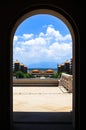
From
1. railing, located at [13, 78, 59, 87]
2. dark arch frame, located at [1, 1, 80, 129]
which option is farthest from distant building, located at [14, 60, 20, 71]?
dark arch frame, located at [1, 1, 80, 129]

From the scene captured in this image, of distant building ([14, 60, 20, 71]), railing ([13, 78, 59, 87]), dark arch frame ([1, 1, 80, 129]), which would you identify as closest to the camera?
dark arch frame ([1, 1, 80, 129])

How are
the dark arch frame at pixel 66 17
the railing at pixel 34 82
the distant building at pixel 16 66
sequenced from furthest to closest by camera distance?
the distant building at pixel 16 66, the railing at pixel 34 82, the dark arch frame at pixel 66 17

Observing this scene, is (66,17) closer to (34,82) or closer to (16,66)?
(34,82)

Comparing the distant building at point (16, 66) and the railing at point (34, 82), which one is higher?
the distant building at point (16, 66)

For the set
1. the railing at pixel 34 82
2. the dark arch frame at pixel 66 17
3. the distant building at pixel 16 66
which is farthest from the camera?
the distant building at pixel 16 66

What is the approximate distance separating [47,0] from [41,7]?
51 cm

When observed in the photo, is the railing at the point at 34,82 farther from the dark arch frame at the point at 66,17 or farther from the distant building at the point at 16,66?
the dark arch frame at the point at 66,17

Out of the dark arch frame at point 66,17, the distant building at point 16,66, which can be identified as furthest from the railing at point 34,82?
the dark arch frame at point 66,17

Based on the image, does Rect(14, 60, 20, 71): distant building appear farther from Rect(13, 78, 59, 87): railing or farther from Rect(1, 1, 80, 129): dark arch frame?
Rect(1, 1, 80, 129): dark arch frame

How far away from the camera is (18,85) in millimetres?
22703

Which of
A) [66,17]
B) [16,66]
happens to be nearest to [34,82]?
[16,66]

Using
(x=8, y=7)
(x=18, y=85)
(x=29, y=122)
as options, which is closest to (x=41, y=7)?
(x=8, y=7)

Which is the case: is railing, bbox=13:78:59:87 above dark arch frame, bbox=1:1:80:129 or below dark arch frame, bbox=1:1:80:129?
below
